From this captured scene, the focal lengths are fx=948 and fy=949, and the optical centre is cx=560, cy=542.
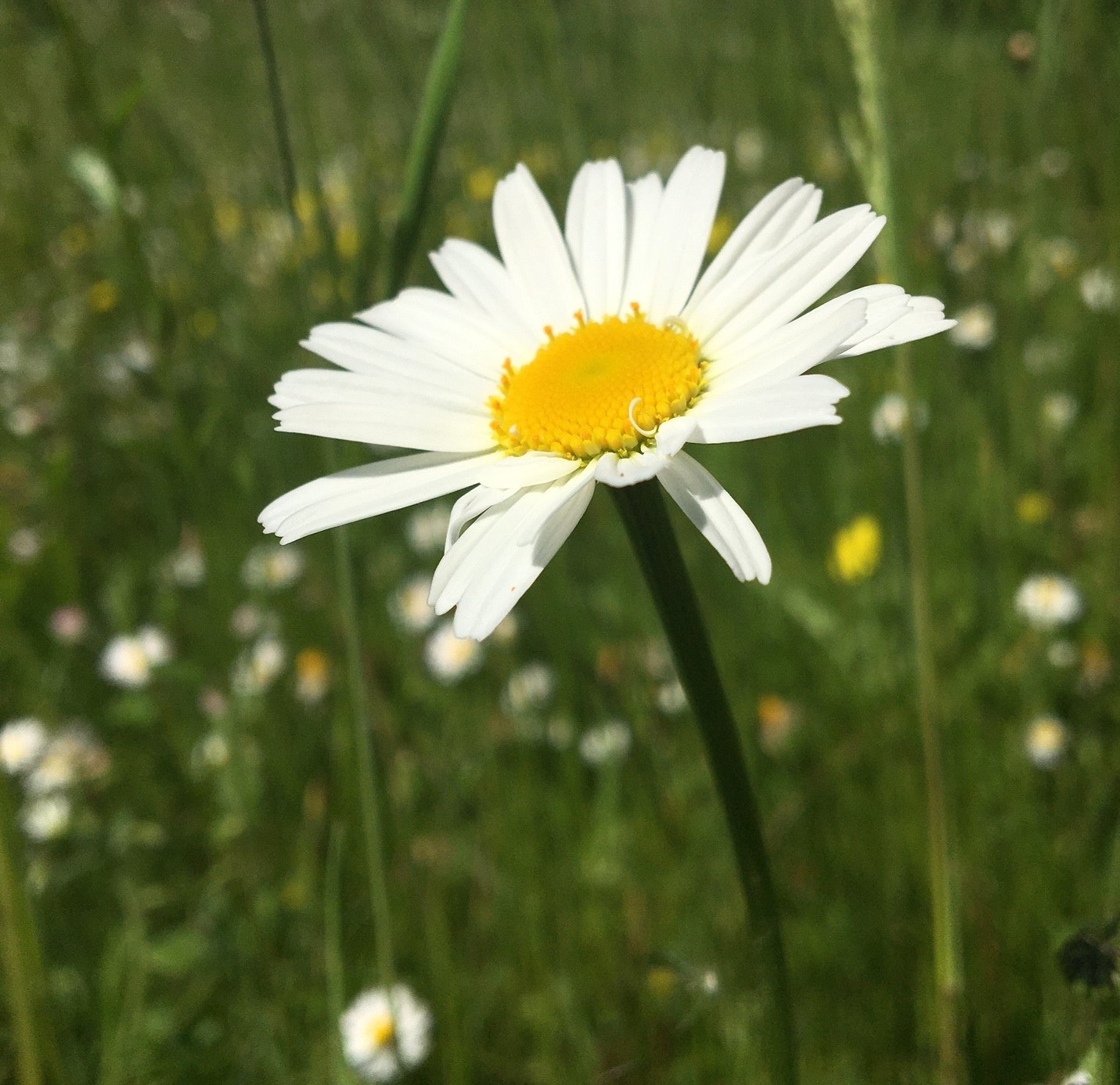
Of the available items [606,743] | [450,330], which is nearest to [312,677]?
[606,743]

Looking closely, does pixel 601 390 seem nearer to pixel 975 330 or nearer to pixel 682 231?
pixel 682 231

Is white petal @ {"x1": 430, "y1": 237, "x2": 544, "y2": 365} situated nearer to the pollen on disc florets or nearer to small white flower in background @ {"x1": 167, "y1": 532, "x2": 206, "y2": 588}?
the pollen on disc florets

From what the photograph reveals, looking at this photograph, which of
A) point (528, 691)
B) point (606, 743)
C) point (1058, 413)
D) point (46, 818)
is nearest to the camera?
point (606, 743)

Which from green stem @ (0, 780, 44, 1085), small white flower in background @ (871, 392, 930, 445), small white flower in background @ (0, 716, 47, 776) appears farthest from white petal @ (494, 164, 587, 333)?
small white flower in background @ (0, 716, 47, 776)

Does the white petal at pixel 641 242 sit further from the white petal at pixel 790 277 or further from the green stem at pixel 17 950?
the green stem at pixel 17 950

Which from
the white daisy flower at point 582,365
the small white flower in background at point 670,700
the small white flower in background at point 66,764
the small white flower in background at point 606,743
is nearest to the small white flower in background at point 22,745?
the small white flower in background at point 66,764
